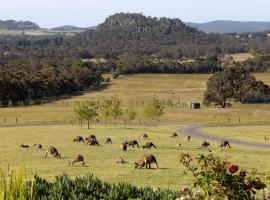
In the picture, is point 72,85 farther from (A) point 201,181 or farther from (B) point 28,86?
(A) point 201,181

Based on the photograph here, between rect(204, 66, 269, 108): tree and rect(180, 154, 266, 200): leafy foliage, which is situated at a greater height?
rect(180, 154, 266, 200): leafy foliage

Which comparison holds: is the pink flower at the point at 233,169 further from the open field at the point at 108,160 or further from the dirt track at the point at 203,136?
the dirt track at the point at 203,136

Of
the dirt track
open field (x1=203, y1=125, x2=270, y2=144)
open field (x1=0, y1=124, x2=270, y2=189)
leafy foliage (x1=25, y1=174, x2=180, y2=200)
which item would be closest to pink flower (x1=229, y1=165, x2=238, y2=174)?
leafy foliage (x1=25, y1=174, x2=180, y2=200)

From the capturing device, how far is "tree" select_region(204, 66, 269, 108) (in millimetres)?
142875

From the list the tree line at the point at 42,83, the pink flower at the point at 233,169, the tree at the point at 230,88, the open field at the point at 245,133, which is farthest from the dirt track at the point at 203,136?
the tree line at the point at 42,83

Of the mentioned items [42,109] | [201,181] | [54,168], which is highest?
[201,181]

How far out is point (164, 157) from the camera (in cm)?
4491

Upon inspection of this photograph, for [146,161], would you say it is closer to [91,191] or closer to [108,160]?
[108,160]

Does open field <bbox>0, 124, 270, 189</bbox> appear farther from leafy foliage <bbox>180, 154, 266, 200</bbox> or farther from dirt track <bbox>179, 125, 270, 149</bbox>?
leafy foliage <bbox>180, 154, 266, 200</bbox>

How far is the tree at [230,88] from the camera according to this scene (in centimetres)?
14288

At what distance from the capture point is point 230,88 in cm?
14512

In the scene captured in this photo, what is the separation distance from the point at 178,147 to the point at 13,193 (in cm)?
4916

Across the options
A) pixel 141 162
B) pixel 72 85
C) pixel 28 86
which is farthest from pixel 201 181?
pixel 72 85

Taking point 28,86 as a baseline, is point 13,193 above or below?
above
